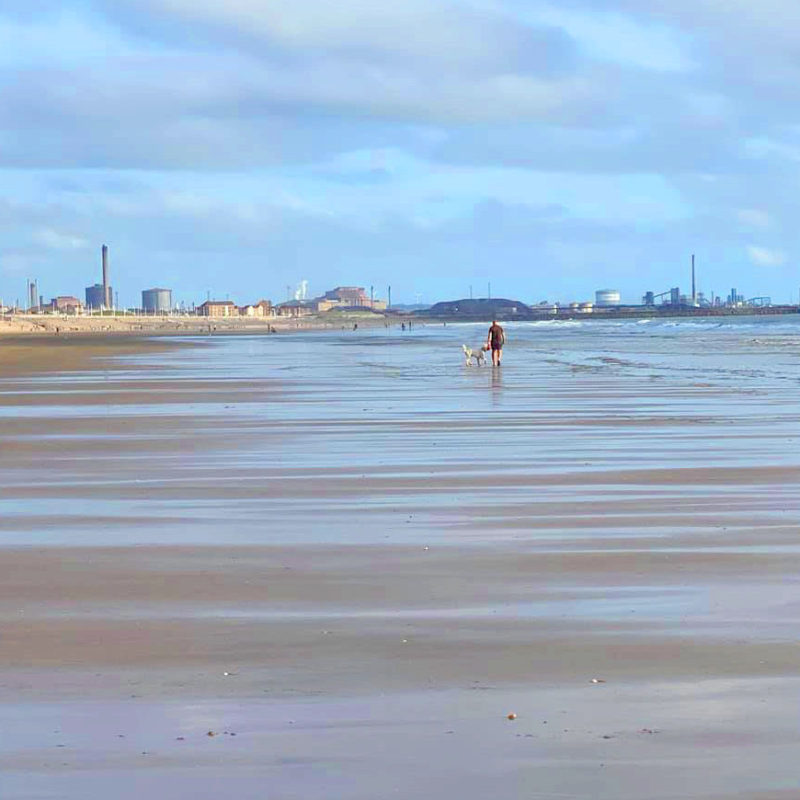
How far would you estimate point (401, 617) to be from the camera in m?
7.49

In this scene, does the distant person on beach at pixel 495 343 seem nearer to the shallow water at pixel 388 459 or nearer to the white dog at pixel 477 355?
the white dog at pixel 477 355

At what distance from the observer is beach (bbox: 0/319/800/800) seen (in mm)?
5152

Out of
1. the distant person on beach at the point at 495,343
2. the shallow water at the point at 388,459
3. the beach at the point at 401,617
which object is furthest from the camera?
the distant person on beach at the point at 495,343

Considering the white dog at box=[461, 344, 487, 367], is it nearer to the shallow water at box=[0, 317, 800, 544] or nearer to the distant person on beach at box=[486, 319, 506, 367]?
the distant person on beach at box=[486, 319, 506, 367]

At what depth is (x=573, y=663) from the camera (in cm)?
645

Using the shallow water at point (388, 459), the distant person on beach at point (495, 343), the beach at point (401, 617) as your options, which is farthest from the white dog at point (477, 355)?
Answer: the beach at point (401, 617)

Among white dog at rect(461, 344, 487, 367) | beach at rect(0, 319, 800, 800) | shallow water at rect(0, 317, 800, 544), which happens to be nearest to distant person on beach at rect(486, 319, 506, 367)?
white dog at rect(461, 344, 487, 367)

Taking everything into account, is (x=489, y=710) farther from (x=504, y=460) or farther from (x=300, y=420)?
(x=300, y=420)

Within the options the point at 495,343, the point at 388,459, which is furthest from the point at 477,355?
the point at 388,459

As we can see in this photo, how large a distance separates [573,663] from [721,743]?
47.7 inches

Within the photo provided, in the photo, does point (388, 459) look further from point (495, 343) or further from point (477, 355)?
point (477, 355)

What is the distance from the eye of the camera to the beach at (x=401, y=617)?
203 inches

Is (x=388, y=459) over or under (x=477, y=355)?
under

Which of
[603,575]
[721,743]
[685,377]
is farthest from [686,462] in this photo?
[685,377]
